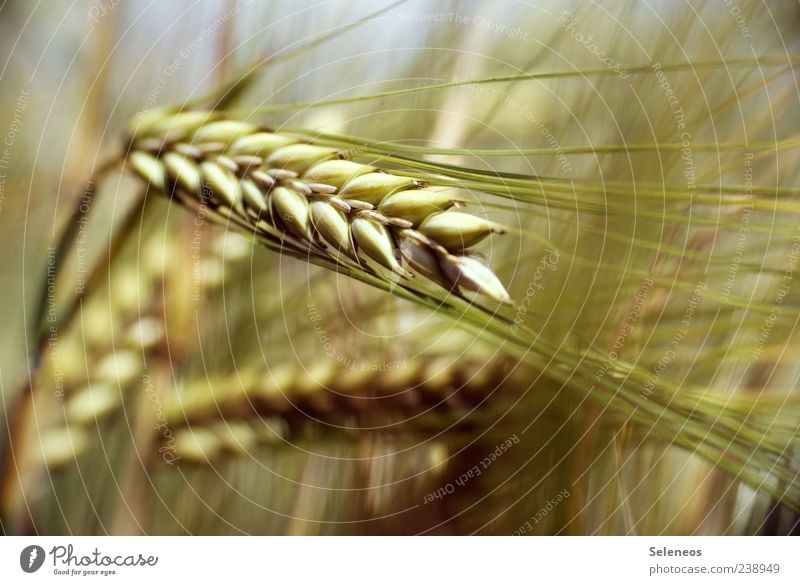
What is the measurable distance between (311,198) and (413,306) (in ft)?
0.36

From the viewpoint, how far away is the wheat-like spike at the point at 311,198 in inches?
15.2

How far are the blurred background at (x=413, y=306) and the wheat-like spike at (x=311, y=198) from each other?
1.1 inches

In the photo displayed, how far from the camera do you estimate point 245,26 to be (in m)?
0.45

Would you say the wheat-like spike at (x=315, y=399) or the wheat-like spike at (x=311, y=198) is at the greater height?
the wheat-like spike at (x=311, y=198)

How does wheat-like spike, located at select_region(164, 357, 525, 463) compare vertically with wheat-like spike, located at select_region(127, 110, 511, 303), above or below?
below

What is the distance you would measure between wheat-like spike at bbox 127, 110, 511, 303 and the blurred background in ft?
0.10

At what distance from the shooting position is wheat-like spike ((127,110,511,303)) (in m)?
0.39

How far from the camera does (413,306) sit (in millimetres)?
457

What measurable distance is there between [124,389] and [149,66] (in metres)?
0.22

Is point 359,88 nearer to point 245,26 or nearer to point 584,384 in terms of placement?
point 245,26

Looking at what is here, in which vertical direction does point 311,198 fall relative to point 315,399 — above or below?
above

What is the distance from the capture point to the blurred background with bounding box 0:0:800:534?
44cm
